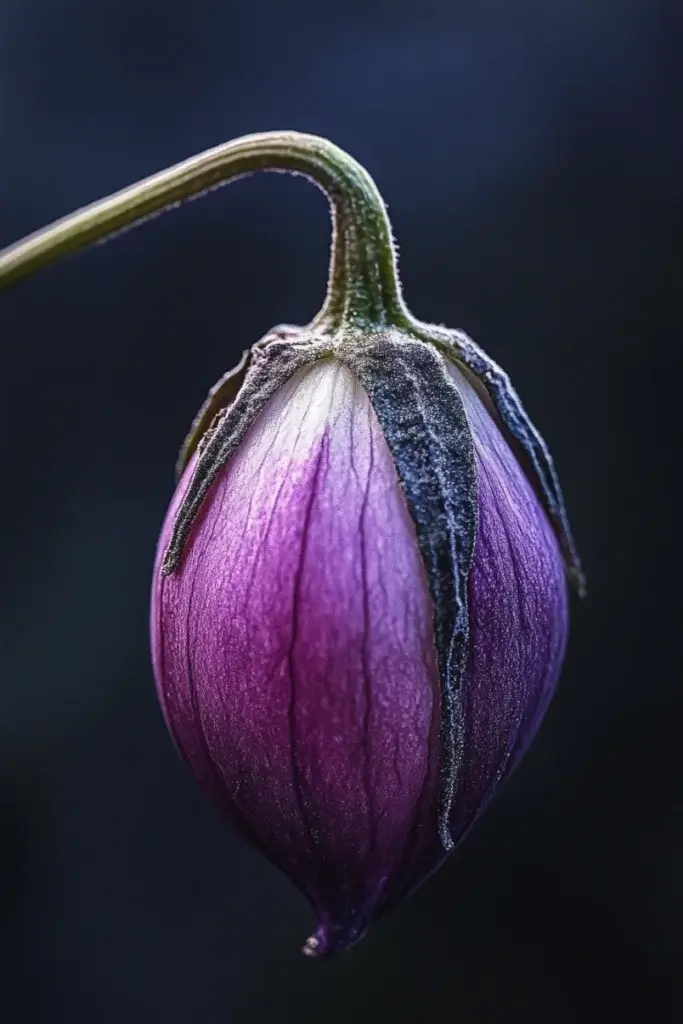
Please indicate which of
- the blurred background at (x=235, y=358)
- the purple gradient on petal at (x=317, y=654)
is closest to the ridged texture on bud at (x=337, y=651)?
the purple gradient on petal at (x=317, y=654)

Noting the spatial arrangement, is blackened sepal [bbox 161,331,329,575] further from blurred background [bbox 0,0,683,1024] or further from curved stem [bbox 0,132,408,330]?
blurred background [bbox 0,0,683,1024]

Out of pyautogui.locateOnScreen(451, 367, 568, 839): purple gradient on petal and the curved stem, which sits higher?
the curved stem

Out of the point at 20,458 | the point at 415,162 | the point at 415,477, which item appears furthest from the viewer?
the point at 415,162

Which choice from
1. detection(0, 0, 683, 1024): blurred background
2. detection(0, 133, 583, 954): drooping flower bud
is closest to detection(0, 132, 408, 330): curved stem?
detection(0, 133, 583, 954): drooping flower bud

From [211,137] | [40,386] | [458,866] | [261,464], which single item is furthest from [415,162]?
[261,464]

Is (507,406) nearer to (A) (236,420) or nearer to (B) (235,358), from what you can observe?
(A) (236,420)

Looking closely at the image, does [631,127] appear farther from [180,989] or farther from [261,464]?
[180,989]

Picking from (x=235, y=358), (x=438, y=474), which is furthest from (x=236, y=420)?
(x=235, y=358)
